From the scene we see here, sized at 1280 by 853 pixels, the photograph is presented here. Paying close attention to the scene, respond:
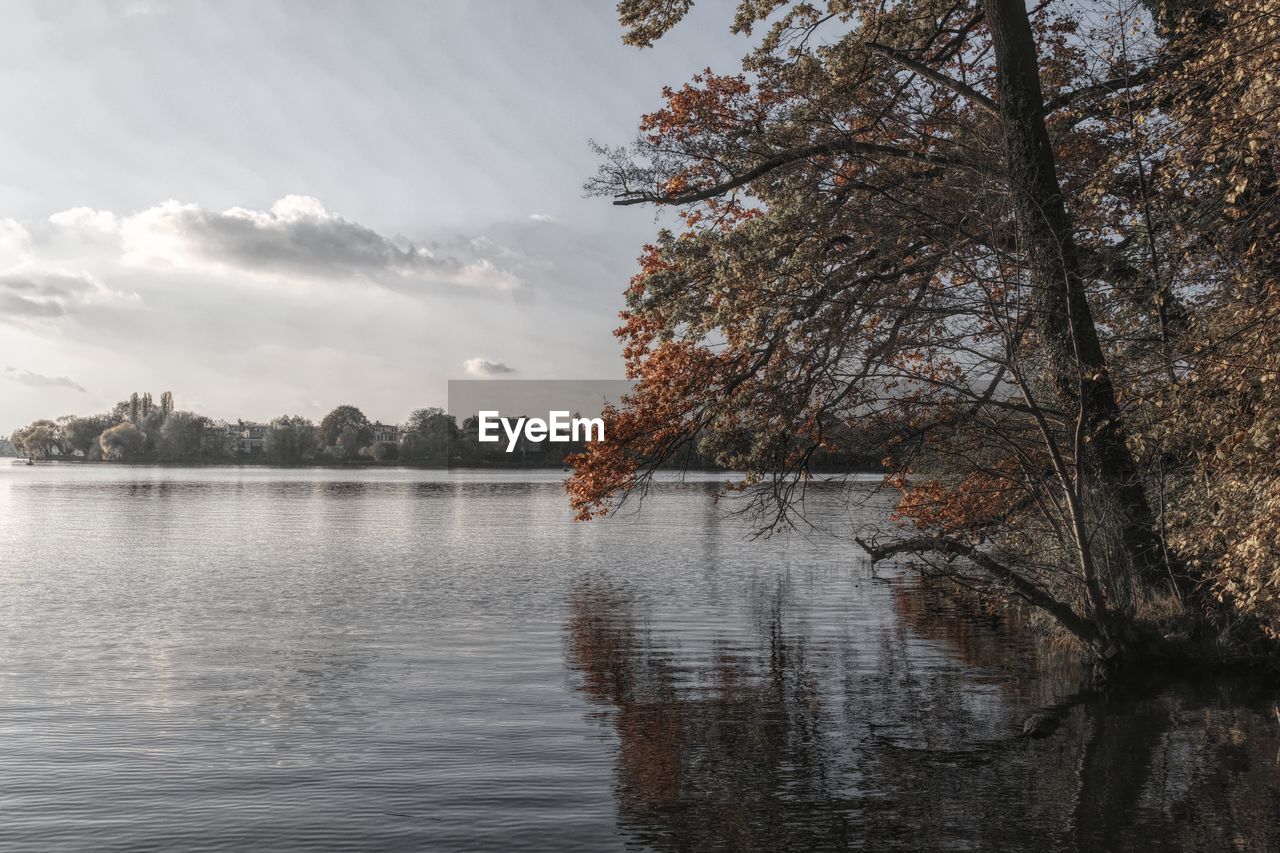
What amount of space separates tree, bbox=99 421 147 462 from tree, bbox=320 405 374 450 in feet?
94.7

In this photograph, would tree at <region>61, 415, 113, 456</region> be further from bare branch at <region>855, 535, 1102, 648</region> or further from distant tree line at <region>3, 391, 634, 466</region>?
bare branch at <region>855, 535, 1102, 648</region>

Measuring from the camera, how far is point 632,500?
6600 centimetres

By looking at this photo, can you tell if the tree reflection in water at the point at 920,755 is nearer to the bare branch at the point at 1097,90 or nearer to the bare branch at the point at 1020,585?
the bare branch at the point at 1020,585

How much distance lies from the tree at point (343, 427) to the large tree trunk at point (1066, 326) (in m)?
170

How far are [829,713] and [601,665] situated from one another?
175 inches

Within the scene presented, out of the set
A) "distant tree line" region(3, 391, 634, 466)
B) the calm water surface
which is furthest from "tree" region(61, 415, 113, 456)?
the calm water surface

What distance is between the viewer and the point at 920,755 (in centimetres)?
1145

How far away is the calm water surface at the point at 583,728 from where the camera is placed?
30.6 ft

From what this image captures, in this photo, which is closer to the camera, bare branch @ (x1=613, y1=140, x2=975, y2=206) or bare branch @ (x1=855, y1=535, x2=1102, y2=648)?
bare branch @ (x1=855, y1=535, x2=1102, y2=648)

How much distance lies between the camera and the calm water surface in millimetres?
9336

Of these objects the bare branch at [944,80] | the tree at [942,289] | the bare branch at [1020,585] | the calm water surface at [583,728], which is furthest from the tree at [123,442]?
the bare branch at [1020,585]

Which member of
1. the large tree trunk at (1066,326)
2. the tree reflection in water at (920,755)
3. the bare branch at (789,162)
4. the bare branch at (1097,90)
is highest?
the bare branch at (1097,90)

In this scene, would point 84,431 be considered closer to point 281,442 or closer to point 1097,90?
point 281,442

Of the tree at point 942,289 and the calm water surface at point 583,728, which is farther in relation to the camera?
the tree at point 942,289
